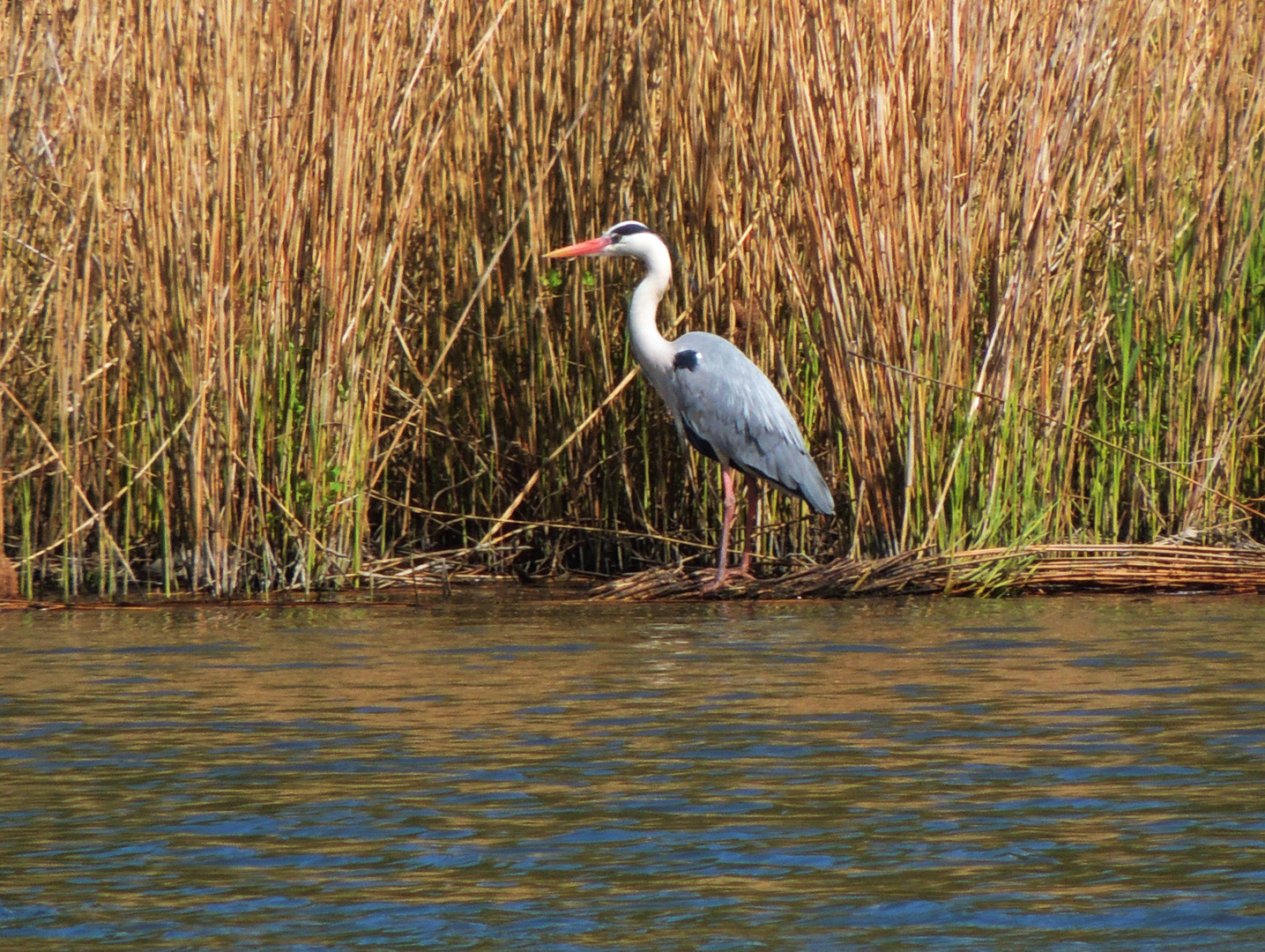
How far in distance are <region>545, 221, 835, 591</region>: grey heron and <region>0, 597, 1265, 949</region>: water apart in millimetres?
790

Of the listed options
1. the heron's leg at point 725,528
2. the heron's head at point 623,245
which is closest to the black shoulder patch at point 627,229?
the heron's head at point 623,245

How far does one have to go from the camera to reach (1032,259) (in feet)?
19.6

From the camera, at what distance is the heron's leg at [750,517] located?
6.32m

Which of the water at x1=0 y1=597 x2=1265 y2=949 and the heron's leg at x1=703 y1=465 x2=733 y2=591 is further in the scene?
the heron's leg at x1=703 y1=465 x2=733 y2=591

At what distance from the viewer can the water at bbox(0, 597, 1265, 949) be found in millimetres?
2668

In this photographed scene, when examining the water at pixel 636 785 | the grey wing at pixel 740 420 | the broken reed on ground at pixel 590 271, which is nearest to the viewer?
the water at pixel 636 785

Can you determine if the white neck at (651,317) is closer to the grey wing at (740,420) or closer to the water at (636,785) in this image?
the grey wing at (740,420)

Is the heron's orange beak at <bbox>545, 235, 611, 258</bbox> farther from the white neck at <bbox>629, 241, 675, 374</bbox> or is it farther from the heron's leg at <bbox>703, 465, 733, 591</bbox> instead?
the heron's leg at <bbox>703, 465, 733, 591</bbox>

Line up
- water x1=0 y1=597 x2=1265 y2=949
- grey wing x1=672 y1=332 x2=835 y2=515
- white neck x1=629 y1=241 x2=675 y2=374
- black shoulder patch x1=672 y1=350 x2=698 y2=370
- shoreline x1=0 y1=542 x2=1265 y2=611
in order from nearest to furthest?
water x1=0 y1=597 x2=1265 y2=949
shoreline x1=0 y1=542 x2=1265 y2=611
grey wing x1=672 y1=332 x2=835 y2=515
black shoulder patch x1=672 y1=350 x2=698 y2=370
white neck x1=629 y1=241 x2=675 y2=374

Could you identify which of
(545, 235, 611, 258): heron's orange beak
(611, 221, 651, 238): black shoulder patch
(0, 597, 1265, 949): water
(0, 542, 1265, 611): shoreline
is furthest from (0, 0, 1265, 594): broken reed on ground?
(0, 597, 1265, 949): water

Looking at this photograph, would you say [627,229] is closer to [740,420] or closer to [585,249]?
[585,249]

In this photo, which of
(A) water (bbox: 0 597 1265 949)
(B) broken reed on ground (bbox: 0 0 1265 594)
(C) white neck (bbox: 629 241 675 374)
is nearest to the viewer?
(A) water (bbox: 0 597 1265 949)

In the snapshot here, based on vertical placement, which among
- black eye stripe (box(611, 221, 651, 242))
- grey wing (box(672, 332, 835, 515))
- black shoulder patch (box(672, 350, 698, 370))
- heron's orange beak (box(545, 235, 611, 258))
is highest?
black eye stripe (box(611, 221, 651, 242))

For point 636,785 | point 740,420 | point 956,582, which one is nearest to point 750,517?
point 740,420
